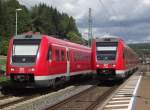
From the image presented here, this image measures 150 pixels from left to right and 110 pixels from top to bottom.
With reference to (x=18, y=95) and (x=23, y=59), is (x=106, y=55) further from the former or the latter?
(x=23, y=59)

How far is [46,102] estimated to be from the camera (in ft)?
69.5

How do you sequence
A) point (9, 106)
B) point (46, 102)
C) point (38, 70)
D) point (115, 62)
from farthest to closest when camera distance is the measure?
1. point (115, 62)
2. point (38, 70)
3. point (46, 102)
4. point (9, 106)

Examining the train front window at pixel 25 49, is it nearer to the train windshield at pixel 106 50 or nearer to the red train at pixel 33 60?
the red train at pixel 33 60

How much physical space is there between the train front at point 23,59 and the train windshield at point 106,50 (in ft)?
26.1

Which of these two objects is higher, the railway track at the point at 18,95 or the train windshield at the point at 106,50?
the train windshield at the point at 106,50

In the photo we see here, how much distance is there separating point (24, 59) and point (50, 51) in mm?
1679

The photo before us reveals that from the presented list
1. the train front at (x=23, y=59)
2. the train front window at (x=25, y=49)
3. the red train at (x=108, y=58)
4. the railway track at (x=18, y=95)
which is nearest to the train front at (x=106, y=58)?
the red train at (x=108, y=58)

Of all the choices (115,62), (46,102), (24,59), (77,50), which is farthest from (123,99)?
(77,50)

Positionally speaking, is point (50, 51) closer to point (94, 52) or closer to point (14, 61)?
point (14, 61)

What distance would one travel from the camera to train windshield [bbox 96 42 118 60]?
104 feet

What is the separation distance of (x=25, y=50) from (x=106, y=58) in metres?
8.74

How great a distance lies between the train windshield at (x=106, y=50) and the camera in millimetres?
31641

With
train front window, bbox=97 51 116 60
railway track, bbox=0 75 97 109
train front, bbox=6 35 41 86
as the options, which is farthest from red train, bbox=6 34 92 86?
train front window, bbox=97 51 116 60

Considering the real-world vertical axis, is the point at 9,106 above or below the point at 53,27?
below
